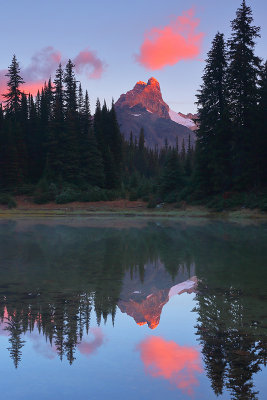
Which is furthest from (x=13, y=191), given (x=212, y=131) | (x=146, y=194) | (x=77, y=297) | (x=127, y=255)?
(x=77, y=297)

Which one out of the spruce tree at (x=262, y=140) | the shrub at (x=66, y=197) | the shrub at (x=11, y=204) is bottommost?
the shrub at (x=11, y=204)

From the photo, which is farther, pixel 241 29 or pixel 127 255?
pixel 241 29

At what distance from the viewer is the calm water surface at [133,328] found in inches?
162

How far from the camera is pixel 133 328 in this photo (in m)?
5.93

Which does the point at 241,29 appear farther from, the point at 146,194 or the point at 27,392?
the point at 27,392

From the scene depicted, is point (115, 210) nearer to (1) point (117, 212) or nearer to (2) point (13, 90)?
(1) point (117, 212)

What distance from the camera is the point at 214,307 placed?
23.0 feet

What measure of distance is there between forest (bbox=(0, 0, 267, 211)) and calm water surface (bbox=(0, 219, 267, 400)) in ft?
81.7

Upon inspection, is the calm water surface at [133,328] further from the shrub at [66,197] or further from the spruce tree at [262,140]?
the shrub at [66,197]

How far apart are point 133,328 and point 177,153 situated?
4331 cm

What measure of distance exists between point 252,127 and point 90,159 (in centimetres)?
2354

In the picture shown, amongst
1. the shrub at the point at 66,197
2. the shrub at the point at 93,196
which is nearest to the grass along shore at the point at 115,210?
the shrub at the point at 66,197

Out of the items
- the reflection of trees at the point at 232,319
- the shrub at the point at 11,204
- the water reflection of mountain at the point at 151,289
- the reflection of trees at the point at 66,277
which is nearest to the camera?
the reflection of trees at the point at 232,319

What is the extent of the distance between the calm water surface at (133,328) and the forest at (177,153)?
24903mm
